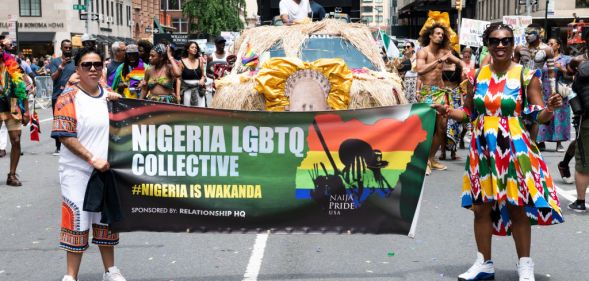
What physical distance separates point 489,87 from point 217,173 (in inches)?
75.6

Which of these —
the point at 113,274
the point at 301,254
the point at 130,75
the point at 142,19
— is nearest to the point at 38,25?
the point at 142,19

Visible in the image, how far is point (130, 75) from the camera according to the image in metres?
12.5

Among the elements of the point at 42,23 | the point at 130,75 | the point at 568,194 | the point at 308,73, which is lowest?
the point at 568,194

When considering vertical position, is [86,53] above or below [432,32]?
below

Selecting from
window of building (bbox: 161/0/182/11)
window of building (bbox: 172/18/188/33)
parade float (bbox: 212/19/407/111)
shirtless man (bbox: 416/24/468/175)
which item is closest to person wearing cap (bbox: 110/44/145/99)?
parade float (bbox: 212/19/407/111)

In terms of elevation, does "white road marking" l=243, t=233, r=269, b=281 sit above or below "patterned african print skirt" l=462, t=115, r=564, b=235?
below

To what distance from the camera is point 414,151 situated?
585cm

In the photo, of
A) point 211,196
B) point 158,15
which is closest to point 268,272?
point 211,196

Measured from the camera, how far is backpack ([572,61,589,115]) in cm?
873

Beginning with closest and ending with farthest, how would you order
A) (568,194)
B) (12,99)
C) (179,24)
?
(568,194)
(12,99)
(179,24)

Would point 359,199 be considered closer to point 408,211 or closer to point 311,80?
point 408,211

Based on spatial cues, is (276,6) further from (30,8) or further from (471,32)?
(30,8)

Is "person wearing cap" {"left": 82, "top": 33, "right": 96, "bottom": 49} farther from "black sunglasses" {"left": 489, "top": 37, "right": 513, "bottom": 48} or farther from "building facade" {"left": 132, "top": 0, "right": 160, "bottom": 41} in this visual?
"building facade" {"left": 132, "top": 0, "right": 160, "bottom": 41}

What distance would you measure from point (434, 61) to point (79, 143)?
23.4ft
